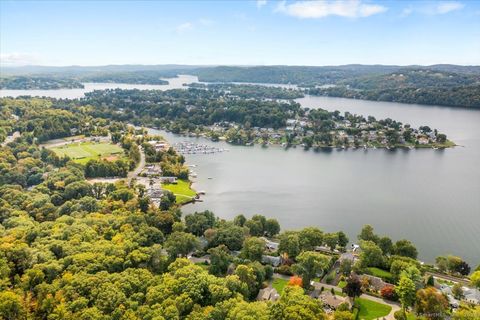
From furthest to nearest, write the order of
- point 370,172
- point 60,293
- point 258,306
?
point 370,172, point 60,293, point 258,306

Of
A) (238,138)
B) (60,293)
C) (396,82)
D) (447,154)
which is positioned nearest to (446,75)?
(396,82)

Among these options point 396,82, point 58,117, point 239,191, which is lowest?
point 239,191

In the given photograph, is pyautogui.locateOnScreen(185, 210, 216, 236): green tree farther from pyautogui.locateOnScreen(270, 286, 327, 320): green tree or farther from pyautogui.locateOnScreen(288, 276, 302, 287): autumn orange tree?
pyautogui.locateOnScreen(270, 286, 327, 320): green tree

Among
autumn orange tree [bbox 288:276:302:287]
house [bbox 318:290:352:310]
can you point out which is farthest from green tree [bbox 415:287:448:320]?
autumn orange tree [bbox 288:276:302:287]

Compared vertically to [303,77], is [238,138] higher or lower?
lower

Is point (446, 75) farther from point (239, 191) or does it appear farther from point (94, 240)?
point (94, 240)

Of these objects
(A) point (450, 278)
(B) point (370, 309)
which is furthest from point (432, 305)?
(A) point (450, 278)

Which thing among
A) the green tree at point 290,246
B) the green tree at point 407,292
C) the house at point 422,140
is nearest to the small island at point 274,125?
the house at point 422,140

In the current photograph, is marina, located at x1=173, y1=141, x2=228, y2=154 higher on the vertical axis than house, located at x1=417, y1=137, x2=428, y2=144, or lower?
lower
